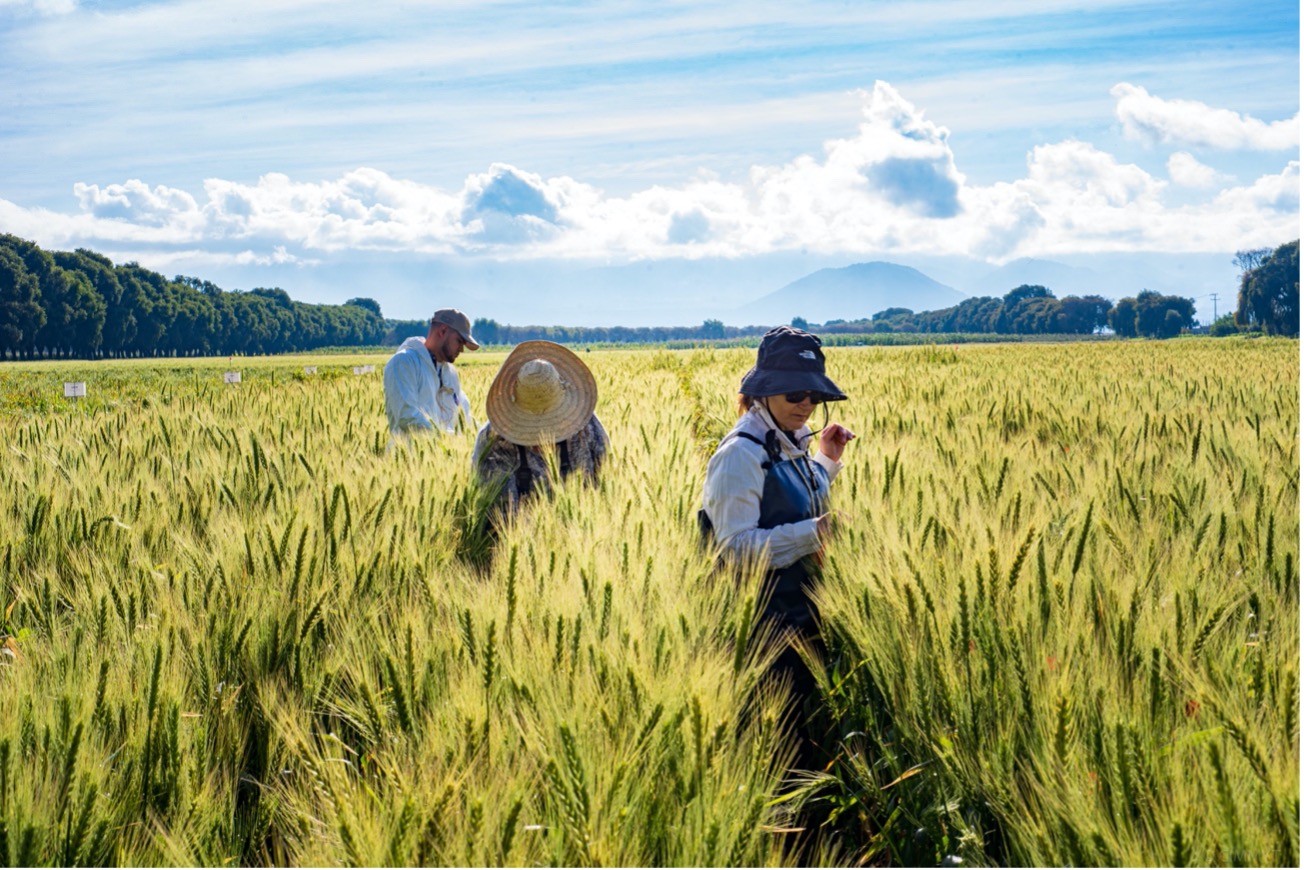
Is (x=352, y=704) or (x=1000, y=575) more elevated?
(x=1000, y=575)

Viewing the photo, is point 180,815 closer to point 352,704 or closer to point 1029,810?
point 352,704

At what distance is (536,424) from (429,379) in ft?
6.58

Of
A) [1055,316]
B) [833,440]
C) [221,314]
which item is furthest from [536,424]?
[1055,316]

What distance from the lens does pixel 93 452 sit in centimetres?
554

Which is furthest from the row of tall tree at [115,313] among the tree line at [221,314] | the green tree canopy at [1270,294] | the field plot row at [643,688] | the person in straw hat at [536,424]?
the green tree canopy at [1270,294]

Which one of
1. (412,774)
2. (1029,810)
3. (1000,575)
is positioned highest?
(1000,575)

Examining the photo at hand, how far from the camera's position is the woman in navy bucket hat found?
3.00 m

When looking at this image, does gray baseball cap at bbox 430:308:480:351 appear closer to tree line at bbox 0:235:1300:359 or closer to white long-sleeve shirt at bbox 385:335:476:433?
white long-sleeve shirt at bbox 385:335:476:433

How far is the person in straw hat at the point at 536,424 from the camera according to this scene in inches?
185

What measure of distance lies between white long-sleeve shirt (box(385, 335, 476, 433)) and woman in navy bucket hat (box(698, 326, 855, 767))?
339 cm

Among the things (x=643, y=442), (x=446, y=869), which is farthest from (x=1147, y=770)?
(x=643, y=442)

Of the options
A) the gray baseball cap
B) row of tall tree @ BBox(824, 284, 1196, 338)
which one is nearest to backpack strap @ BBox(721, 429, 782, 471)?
the gray baseball cap

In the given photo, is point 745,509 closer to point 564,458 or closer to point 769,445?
point 769,445

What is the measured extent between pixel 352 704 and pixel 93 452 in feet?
13.8
